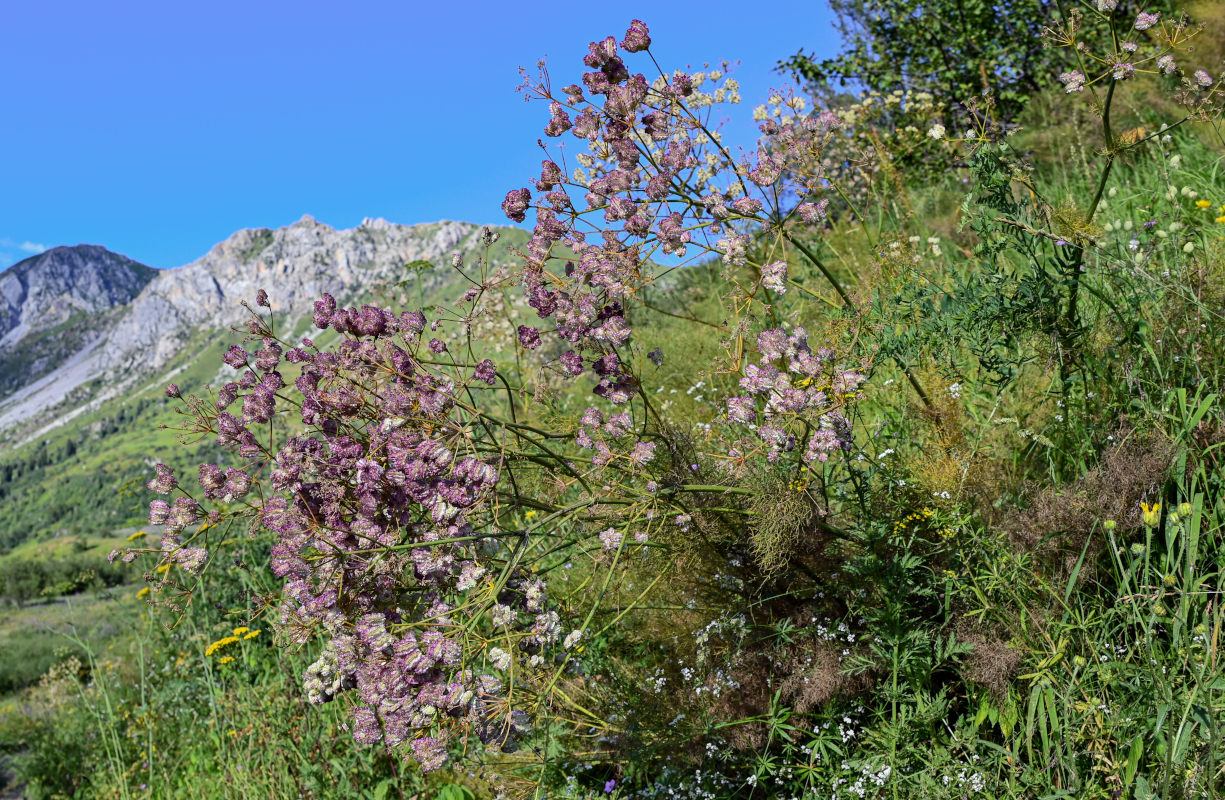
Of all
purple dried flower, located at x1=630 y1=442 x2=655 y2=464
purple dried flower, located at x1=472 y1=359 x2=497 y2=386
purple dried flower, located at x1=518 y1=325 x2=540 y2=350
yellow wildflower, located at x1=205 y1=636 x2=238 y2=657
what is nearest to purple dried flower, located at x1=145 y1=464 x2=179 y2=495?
purple dried flower, located at x1=472 y1=359 x2=497 y2=386

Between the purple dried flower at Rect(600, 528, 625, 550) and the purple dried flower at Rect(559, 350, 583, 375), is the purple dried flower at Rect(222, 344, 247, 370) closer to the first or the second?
the purple dried flower at Rect(559, 350, 583, 375)

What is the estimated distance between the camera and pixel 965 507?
2.94 metres

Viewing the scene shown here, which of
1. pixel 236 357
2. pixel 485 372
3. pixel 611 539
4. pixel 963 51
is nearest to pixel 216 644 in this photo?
pixel 236 357

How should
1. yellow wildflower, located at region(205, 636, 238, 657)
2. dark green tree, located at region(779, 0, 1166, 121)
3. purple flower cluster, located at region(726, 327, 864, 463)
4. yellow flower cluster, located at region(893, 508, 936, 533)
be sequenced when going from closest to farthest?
purple flower cluster, located at region(726, 327, 864, 463)
yellow flower cluster, located at region(893, 508, 936, 533)
yellow wildflower, located at region(205, 636, 238, 657)
dark green tree, located at region(779, 0, 1166, 121)

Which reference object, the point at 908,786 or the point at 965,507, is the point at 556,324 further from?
the point at 908,786

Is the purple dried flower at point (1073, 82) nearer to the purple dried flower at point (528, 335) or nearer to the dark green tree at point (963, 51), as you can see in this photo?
Result: the purple dried flower at point (528, 335)

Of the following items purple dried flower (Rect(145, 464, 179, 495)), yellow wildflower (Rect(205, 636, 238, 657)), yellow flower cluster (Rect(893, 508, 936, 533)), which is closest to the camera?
purple dried flower (Rect(145, 464, 179, 495))

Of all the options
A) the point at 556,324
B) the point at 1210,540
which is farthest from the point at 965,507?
the point at 556,324

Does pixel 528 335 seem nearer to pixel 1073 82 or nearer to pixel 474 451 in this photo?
pixel 474 451

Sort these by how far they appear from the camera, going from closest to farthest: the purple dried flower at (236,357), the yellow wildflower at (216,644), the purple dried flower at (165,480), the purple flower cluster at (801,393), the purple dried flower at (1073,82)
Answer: the purple flower cluster at (801,393) < the purple dried flower at (165,480) < the purple dried flower at (236,357) < the purple dried flower at (1073,82) < the yellow wildflower at (216,644)

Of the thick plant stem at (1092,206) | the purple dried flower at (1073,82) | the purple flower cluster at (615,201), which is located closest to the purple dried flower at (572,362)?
the purple flower cluster at (615,201)

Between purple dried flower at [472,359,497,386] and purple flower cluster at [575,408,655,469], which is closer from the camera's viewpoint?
purple flower cluster at [575,408,655,469]

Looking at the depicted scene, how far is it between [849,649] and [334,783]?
2.64 metres

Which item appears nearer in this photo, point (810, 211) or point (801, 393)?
point (801, 393)
